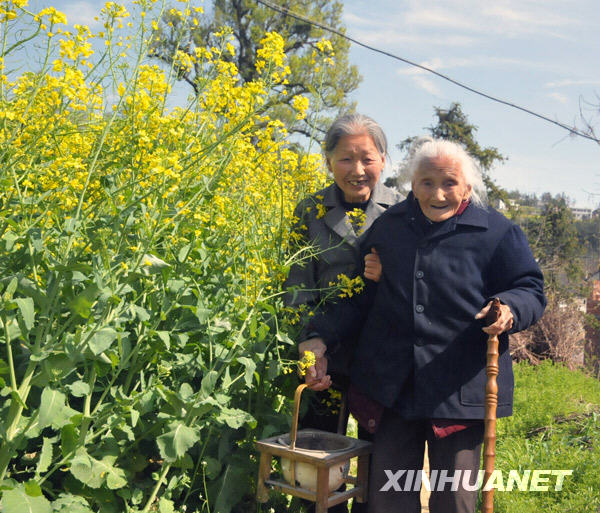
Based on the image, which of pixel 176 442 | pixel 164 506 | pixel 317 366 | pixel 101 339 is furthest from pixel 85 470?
pixel 317 366

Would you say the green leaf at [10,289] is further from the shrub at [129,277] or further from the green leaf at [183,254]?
the green leaf at [183,254]

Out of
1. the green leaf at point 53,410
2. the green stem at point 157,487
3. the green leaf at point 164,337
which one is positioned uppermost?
the green leaf at point 164,337

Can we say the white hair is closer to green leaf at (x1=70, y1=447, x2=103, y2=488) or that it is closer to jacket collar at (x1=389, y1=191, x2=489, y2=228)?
jacket collar at (x1=389, y1=191, x2=489, y2=228)

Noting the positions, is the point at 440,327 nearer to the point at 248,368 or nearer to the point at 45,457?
the point at 248,368

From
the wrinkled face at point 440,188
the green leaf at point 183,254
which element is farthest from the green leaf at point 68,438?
the wrinkled face at point 440,188

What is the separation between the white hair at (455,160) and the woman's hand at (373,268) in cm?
34

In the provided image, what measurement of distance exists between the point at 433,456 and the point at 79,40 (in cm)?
191

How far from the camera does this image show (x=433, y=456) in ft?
8.29

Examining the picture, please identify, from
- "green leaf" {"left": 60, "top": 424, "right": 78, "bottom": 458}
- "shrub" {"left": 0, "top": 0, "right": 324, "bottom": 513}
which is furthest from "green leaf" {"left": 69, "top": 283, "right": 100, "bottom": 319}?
"green leaf" {"left": 60, "top": 424, "right": 78, "bottom": 458}

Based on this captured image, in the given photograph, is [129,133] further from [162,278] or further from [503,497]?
[503,497]

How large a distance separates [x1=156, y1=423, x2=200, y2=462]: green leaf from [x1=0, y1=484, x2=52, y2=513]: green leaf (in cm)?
40

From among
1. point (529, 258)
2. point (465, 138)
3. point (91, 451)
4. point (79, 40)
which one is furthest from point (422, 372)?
point (465, 138)

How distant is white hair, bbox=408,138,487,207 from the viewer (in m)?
2.54

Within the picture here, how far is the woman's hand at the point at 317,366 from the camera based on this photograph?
2.72 metres
